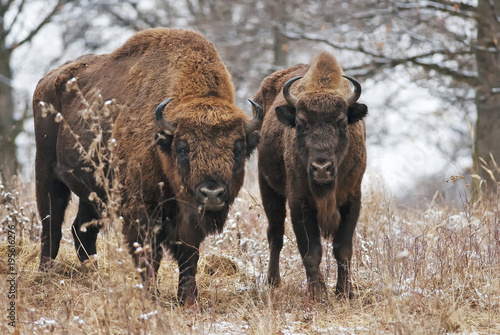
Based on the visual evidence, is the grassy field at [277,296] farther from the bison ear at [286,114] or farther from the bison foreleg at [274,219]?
the bison ear at [286,114]

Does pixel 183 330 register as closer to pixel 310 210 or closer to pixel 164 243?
pixel 164 243

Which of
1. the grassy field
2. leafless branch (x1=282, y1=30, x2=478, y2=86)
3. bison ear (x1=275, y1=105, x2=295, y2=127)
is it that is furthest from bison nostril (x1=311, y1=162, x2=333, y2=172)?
leafless branch (x1=282, y1=30, x2=478, y2=86)

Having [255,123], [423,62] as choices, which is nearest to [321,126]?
[255,123]

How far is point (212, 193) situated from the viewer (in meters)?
5.05

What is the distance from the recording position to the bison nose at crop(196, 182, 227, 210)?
5.06 metres

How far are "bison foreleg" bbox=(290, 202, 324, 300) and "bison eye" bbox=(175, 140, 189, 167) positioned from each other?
1256 mm

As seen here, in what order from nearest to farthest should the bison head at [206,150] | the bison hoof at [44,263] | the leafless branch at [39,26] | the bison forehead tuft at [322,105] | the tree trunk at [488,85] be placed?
1. the bison head at [206,150]
2. the bison forehead tuft at [322,105]
3. the bison hoof at [44,263]
4. the tree trunk at [488,85]
5. the leafless branch at [39,26]

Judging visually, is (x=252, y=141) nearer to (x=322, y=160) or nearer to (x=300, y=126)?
(x=300, y=126)

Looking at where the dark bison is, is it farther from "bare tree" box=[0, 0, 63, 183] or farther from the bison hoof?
"bare tree" box=[0, 0, 63, 183]

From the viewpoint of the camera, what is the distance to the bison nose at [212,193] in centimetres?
506

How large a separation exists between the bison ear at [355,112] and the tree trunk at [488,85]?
4789 mm

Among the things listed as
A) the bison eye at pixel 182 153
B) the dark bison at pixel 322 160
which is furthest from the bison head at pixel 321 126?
the bison eye at pixel 182 153

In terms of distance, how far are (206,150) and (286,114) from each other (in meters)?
1.13

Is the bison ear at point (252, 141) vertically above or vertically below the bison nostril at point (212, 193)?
above
